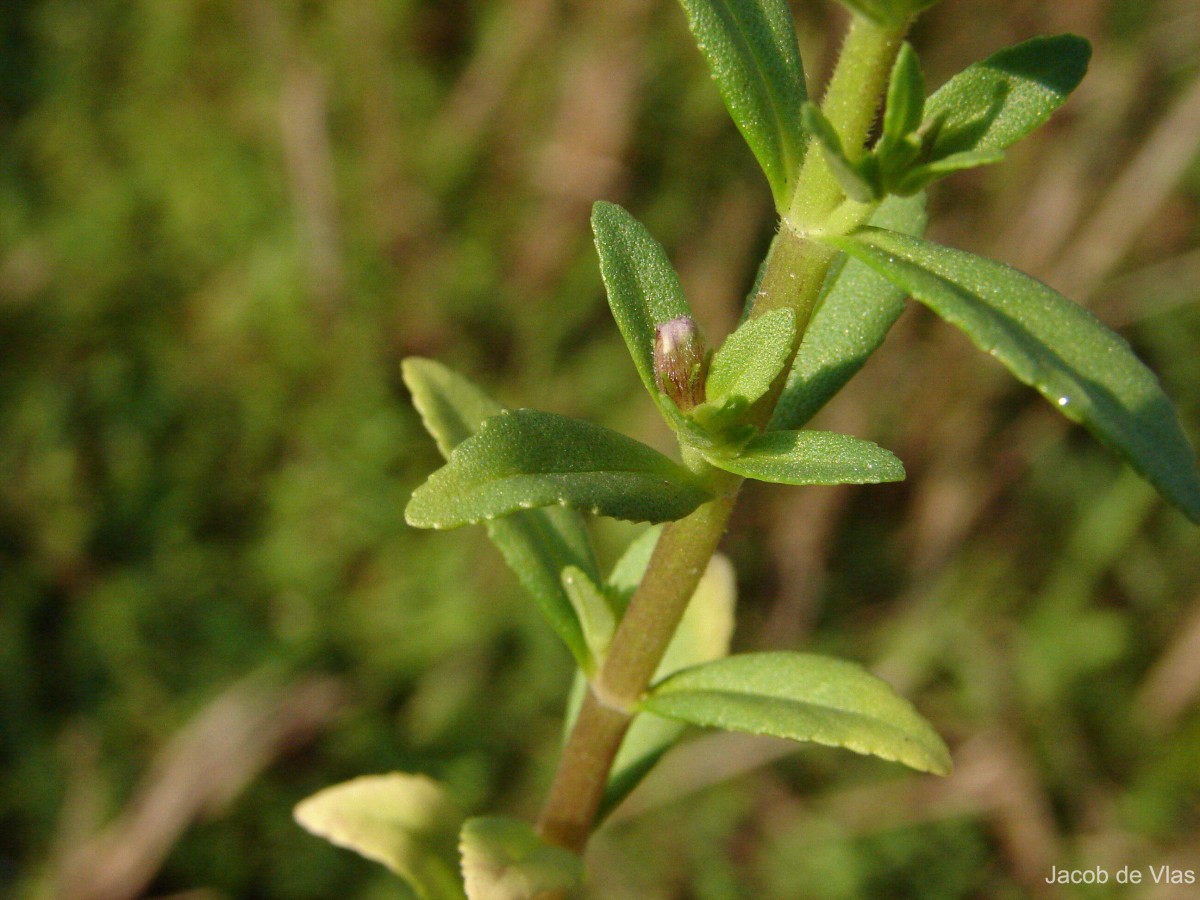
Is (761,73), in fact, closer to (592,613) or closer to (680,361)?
(680,361)

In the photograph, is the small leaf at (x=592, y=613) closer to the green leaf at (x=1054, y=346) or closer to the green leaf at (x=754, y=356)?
the green leaf at (x=754, y=356)

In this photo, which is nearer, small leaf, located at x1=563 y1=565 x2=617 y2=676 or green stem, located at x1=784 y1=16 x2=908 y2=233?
green stem, located at x1=784 y1=16 x2=908 y2=233

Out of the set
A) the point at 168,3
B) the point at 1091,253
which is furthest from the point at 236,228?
the point at 1091,253

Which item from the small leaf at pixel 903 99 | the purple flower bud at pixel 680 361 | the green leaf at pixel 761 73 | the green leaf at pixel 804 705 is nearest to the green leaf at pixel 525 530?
the green leaf at pixel 804 705

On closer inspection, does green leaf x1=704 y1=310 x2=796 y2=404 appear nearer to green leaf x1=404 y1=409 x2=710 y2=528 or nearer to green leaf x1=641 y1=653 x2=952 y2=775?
green leaf x1=404 y1=409 x2=710 y2=528

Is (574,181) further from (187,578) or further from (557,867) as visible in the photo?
(557,867)

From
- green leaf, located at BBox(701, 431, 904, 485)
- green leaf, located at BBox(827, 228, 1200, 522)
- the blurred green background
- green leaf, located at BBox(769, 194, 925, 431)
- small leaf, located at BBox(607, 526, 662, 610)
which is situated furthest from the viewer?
the blurred green background

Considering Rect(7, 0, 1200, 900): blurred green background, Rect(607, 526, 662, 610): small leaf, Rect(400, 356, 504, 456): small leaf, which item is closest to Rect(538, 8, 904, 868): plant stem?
Rect(607, 526, 662, 610): small leaf
